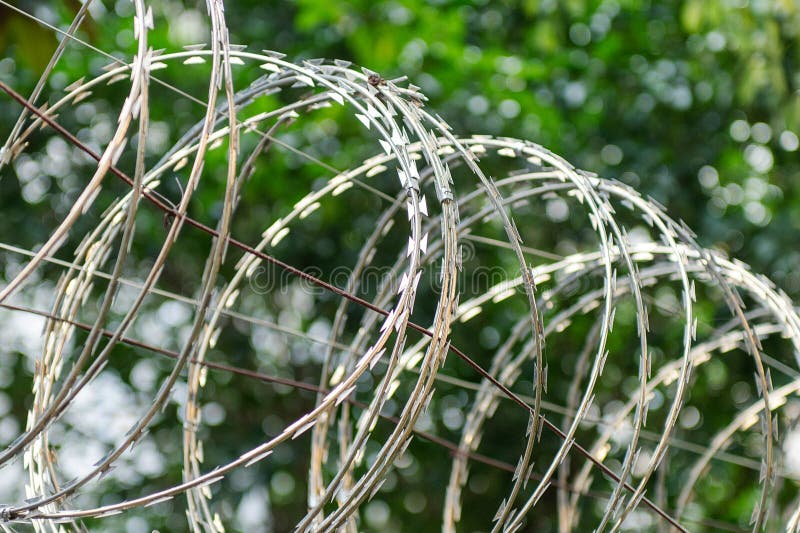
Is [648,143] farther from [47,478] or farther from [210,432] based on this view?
[47,478]

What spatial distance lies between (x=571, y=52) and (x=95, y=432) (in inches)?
119

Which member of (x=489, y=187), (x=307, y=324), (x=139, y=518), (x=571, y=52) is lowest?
(x=139, y=518)

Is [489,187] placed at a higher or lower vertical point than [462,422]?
higher

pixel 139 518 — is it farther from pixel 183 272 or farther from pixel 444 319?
pixel 444 319

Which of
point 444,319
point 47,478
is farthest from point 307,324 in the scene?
point 444,319

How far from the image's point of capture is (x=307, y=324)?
4602mm

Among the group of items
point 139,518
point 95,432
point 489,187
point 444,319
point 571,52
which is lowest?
point 139,518

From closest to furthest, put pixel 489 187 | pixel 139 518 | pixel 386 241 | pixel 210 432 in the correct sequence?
pixel 489 187 < pixel 386 241 < pixel 210 432 < pixel 139 518

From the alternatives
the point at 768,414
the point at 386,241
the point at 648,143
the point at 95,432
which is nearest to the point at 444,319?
the point at 768,414

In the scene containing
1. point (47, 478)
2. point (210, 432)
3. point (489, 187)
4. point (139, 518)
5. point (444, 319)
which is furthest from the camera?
point (139, 518)

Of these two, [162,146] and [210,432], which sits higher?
[162,146]

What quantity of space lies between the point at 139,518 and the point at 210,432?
0.69 meters

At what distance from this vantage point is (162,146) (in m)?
4.69

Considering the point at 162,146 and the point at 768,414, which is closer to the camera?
the point at 768,414
